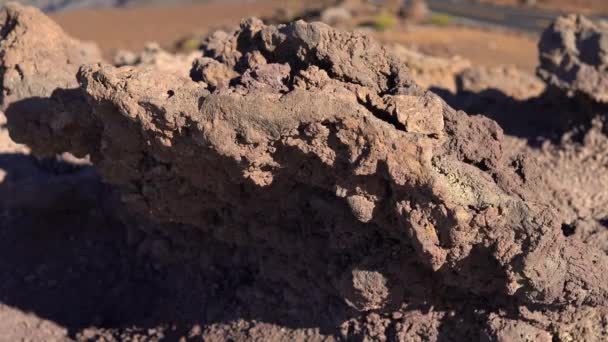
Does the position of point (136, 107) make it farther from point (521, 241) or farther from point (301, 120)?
point (521, 241)

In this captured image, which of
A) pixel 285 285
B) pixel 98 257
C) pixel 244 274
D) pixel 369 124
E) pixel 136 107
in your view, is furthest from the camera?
pixel 98 257

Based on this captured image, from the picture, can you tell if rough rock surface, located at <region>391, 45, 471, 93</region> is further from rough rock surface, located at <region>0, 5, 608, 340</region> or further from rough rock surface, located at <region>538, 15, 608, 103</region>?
rough rock surface, located at <region>0, 5, 608, 340</region>

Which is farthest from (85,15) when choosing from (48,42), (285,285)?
(285,285)

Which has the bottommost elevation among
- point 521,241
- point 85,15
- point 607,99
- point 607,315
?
point 85,15

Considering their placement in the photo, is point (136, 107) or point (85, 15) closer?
point (136, 107)

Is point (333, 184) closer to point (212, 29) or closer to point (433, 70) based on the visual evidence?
point (433, 70)

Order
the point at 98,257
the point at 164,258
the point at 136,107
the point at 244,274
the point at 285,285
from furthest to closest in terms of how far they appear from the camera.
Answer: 1. the point at 98,257
2. the point at 164,258
3. the point at 244,274
4. the point at 285,285
5. the point at 136,107

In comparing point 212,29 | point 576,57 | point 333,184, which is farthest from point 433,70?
point 212,29

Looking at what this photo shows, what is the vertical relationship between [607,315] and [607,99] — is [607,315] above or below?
below

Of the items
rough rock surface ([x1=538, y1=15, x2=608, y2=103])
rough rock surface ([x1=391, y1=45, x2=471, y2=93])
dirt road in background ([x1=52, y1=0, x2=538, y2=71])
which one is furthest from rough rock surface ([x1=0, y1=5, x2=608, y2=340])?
dirt road in background ([x1=52, y1=0, x2=538, y2=71])
